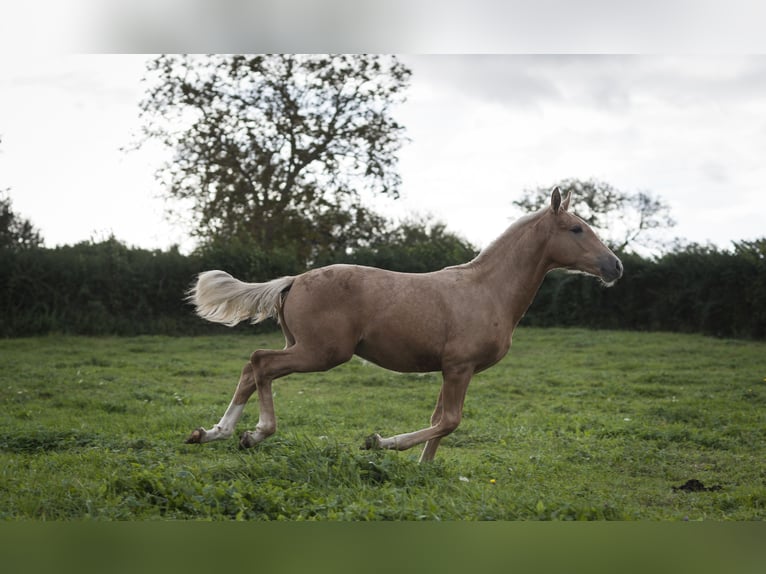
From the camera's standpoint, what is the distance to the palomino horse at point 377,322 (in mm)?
5996

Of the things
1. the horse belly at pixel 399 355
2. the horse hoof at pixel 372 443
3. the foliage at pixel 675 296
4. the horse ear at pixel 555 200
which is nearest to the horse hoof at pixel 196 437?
the horse hoof at pixel 372 443

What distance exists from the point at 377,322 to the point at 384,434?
2.96 m

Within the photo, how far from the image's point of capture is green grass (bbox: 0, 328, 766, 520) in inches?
185

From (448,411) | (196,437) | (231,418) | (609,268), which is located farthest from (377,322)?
(609,268)

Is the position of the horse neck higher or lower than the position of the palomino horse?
higher

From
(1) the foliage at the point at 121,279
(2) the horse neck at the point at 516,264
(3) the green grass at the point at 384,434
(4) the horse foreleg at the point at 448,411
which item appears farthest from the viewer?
(1) the foliage at the point at 121,279

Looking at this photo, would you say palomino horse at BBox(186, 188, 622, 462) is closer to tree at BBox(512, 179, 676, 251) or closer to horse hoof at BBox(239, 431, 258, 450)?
horse hoof at BBox(239, 431, 258, 450)

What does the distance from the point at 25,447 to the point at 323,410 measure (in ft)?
13.9

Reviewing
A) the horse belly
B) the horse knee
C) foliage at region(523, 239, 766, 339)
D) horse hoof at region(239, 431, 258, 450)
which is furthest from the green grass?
foliage at region(523, 239, 766, 339)

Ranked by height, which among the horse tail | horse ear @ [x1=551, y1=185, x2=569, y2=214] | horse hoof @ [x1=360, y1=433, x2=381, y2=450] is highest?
horse ear @ [x1=551, y1=185, x2=569, y2=214]

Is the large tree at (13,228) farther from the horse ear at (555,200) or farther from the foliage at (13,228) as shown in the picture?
the horse ear at (555,200)

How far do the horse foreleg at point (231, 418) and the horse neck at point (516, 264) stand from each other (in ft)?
7.40

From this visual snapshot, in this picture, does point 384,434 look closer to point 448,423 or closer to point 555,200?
point 448,423

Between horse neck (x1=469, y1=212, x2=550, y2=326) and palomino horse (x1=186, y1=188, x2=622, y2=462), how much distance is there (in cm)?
2
